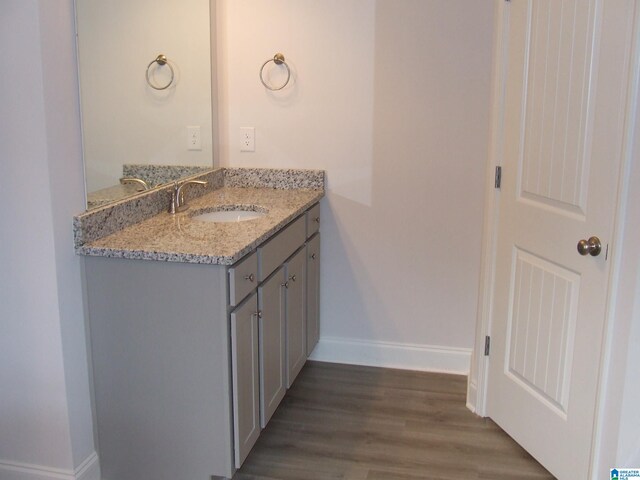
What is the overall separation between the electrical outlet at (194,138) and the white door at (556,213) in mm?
1410

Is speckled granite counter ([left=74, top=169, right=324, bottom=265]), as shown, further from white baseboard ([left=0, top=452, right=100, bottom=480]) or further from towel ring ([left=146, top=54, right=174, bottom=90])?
white baseboard ([left=0, top=452, right=100, bottom=480])

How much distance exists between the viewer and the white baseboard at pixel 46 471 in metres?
2.22

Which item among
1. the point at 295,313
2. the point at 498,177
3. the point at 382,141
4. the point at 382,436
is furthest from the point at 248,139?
the point at 382,436

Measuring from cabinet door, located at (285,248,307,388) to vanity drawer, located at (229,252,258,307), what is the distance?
1.37 ft

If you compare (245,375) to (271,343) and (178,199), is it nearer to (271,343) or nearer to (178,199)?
(271,343)

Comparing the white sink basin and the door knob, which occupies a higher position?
the door knob

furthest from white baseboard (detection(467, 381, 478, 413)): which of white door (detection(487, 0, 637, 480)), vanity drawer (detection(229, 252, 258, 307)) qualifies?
vanity drawer (detection(229, 252, 258, 307))

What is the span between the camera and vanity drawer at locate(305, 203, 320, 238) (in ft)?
10.1

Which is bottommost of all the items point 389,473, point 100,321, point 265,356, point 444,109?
point 389,473

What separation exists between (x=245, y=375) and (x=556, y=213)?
3.95 ft

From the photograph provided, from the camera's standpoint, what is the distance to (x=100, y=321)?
220 cm

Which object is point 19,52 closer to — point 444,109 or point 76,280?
point 76,280

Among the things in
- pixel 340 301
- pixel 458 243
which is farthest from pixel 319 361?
pixel 458 243

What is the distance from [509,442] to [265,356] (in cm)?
107
